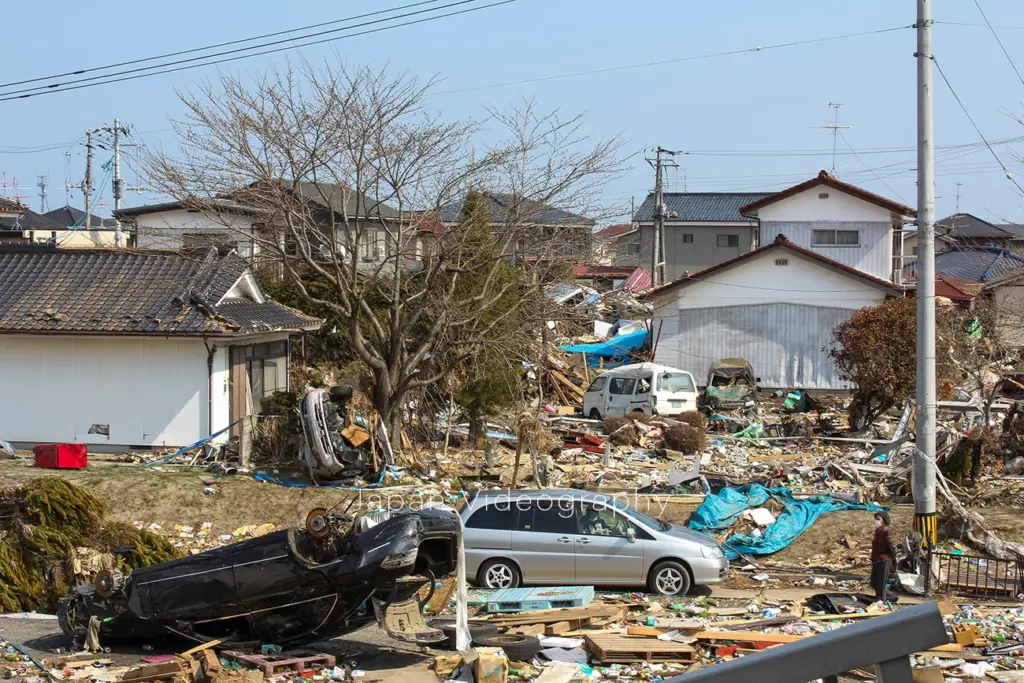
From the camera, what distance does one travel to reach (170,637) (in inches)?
477

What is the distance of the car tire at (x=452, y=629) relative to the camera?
11.7m

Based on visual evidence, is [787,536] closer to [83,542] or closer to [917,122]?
[917,122]

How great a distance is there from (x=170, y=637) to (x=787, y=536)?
871 centimetres

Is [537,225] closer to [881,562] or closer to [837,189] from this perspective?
[881,562]

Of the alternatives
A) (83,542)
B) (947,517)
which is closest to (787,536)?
(947,517)

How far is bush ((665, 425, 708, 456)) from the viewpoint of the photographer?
2347cm

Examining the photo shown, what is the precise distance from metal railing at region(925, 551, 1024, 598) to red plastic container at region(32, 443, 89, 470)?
46.4 ft

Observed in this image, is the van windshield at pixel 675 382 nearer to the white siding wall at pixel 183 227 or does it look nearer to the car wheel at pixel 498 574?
the white siding wall at pixel 183 227

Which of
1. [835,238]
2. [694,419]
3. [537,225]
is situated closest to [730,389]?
[694,419]

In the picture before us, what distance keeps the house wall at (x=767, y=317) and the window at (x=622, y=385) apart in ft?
24.6

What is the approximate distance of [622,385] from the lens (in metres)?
28.6

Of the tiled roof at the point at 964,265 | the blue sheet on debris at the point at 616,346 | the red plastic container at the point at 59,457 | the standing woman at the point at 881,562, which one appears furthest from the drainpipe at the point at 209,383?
the tiled roof at the point at 964,265

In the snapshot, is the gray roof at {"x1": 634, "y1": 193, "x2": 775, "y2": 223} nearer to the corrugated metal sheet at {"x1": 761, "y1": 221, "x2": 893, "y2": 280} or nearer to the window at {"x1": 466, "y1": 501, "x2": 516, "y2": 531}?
the corrugated metal sheet at {"x1": 761, "y1": 221, "x2": 893, "y2": 280}

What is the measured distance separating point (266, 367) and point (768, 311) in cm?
1765
